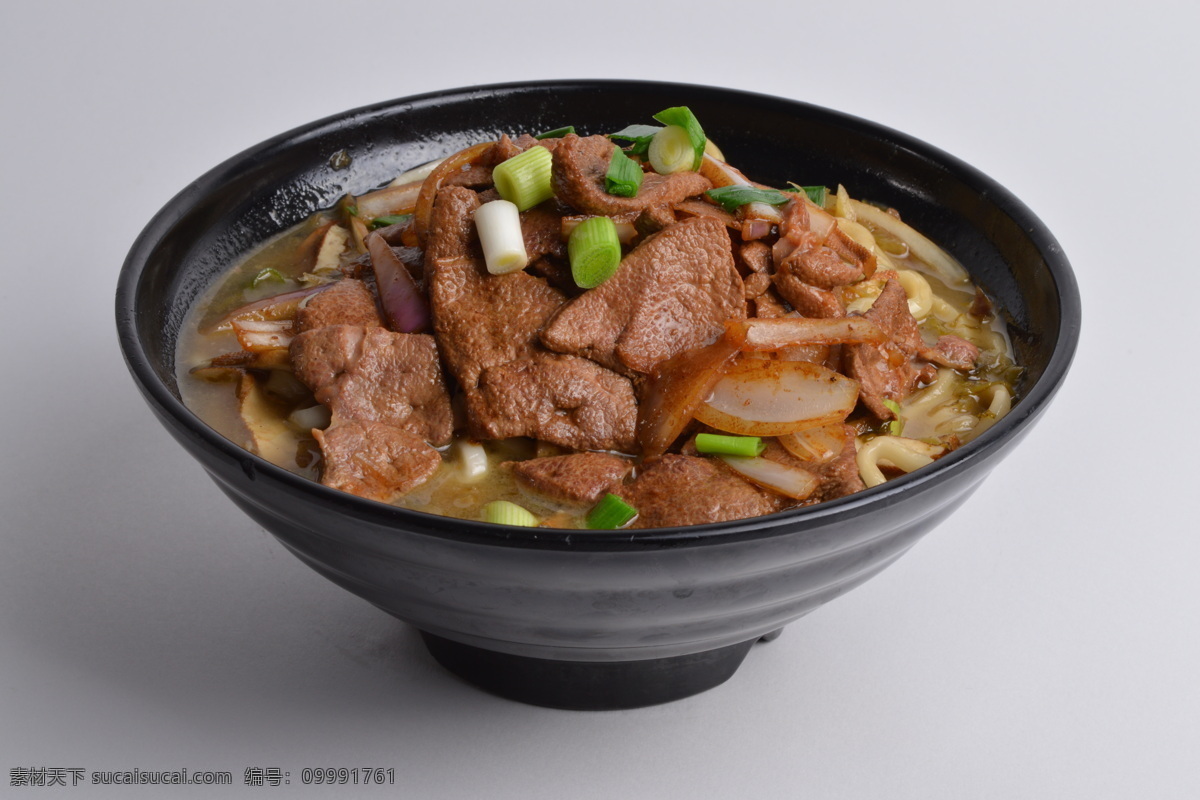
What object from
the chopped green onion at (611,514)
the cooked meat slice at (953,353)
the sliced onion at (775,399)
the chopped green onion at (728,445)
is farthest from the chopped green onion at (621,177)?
the cooked meat slice at (953,353)

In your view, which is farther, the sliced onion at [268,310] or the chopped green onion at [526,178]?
the sliced onion at [268,310]

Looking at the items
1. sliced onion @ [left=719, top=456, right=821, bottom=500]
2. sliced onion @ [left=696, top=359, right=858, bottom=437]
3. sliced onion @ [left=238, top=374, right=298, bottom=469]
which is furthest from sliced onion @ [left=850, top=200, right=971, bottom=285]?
sliced onion @ [left=238, top=374, right=298, bottom=469]

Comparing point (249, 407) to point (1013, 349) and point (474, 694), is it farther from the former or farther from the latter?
point (1013, 349)

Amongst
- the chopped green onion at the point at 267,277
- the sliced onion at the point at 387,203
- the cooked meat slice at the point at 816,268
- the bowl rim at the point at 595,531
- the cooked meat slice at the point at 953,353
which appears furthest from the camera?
the sliced onion at the point at 387,203

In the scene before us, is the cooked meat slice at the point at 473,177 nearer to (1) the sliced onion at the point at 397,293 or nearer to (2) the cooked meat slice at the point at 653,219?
(1) the sliced onion at the point at 397,293

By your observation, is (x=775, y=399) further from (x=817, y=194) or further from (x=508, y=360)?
(x=817, y=194)

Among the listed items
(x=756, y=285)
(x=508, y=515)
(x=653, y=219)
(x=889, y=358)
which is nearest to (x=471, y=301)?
(x=653, y=219)
